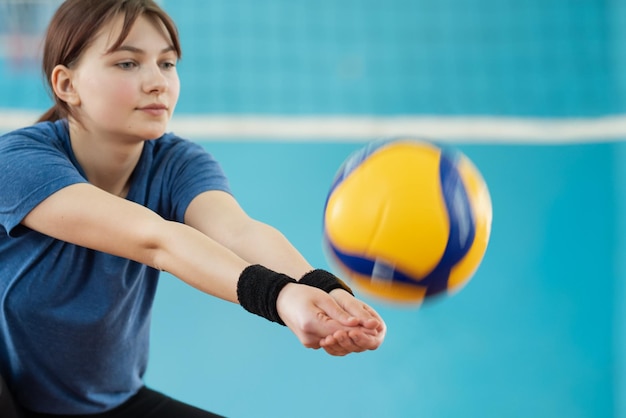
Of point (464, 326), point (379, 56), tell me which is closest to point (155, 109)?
point (464, 326)

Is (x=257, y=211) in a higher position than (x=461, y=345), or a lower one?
higher

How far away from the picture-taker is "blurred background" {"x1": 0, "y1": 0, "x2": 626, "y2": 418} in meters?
3.31

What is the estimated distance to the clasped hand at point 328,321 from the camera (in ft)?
3.72

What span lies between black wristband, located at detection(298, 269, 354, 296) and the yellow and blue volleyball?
0.12 m

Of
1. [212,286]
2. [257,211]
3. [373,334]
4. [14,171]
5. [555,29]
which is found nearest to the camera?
[373,334]

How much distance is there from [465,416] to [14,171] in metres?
2.25

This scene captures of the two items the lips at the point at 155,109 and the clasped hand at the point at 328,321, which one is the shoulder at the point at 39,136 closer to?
the lips at the point at 155,109

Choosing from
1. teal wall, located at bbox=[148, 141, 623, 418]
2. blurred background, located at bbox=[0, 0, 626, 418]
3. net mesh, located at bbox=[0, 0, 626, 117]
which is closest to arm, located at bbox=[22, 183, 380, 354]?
teal wall, located at bbox=[148, 141, 623, 418]

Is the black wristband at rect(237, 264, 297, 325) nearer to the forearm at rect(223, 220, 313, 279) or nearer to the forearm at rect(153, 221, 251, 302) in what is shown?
the forearm at rect(153, 221, 251, 302)

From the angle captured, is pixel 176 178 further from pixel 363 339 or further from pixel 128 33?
pixel 363 339

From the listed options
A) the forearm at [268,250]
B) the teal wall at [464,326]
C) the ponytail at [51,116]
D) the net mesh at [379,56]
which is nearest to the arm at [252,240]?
the forearm at [268,250]

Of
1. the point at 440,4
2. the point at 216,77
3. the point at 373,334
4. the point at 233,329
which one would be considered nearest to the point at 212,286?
the point at 373,334

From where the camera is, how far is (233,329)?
3.41 meters

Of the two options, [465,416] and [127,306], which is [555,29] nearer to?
[465,416]
